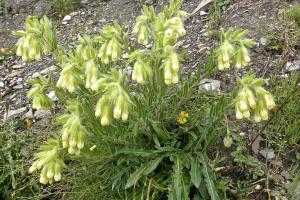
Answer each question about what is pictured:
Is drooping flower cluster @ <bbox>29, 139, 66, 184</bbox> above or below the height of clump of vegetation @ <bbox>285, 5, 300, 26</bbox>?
below

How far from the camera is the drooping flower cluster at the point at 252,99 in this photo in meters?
2.89

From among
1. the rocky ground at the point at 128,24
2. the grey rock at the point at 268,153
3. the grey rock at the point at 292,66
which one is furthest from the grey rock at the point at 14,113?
the grey rock at the point at 292,66

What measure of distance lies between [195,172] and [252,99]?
85cm

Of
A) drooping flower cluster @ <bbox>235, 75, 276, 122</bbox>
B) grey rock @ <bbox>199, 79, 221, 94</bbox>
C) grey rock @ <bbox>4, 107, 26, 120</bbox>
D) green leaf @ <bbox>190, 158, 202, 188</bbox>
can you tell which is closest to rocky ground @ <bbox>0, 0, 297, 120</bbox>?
grey rock @ <bbox>4, 107, 26, 120</bbox>

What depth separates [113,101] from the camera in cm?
283

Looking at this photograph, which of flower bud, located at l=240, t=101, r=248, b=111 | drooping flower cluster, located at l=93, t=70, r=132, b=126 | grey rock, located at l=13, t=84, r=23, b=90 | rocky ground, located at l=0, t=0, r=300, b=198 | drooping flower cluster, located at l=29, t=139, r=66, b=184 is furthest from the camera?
grey rock, located at l=13, t=84, r=23, b=90

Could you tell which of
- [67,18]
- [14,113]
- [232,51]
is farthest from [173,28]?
[67,18]

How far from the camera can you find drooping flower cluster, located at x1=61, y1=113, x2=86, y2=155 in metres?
2.89

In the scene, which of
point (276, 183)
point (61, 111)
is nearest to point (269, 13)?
point (276, 183)

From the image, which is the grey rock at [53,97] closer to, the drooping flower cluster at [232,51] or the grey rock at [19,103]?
the grey rock at [19,103]

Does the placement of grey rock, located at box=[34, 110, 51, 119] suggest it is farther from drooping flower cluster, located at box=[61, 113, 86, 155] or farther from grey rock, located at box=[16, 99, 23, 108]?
drooping flower cluster, located at box=[61, 113, 86, 155]

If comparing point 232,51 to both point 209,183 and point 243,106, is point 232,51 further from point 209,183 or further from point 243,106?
point 209,183

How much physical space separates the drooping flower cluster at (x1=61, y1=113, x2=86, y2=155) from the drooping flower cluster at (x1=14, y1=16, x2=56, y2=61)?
0.63m

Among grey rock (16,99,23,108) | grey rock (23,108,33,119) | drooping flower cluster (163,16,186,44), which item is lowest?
grey rock (23,108,33,119)
